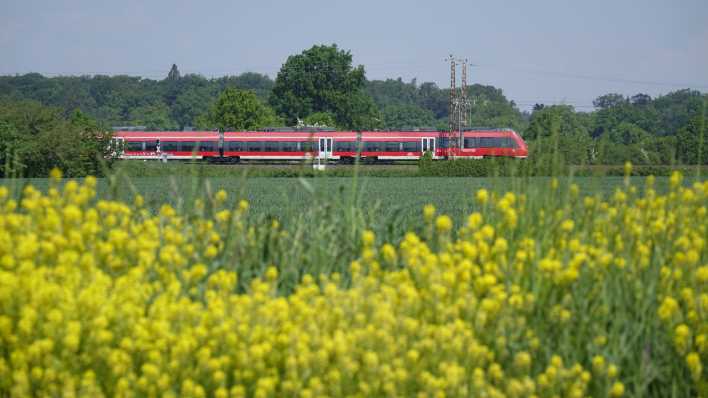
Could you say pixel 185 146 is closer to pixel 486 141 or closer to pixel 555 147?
pixel 486 141

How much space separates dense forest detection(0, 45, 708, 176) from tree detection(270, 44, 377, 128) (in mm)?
95

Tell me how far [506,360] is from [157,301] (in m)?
1.46

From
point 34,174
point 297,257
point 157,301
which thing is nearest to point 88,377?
point 157,301

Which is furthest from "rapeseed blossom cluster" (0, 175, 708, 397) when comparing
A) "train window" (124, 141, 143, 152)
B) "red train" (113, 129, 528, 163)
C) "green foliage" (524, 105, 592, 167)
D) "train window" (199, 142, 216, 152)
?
"train window" (124, 141, 143, 152)

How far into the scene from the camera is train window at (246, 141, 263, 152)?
1932 inches

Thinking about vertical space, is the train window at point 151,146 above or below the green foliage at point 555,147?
below

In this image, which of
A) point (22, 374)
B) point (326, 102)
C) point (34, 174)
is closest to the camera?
point (22, 374)

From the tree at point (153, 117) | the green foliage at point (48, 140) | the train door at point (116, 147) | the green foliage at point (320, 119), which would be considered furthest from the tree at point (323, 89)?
the green foliage at point (48, 140)

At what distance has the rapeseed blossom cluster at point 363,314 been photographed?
3.28 m

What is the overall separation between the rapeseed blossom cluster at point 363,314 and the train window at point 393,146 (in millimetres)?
43933

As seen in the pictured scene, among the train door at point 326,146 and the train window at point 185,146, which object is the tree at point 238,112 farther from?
the train door at point 326,146

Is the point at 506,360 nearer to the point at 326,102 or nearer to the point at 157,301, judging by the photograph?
the point at 157,301

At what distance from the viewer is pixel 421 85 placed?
15975 cm

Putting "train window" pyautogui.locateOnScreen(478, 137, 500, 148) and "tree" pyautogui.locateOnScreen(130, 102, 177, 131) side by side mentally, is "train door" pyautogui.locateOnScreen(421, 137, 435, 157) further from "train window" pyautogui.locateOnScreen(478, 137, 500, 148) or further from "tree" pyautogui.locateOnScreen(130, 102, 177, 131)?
"tree" pyautogui.locateOnScreen(130, 102, 177, 131)
